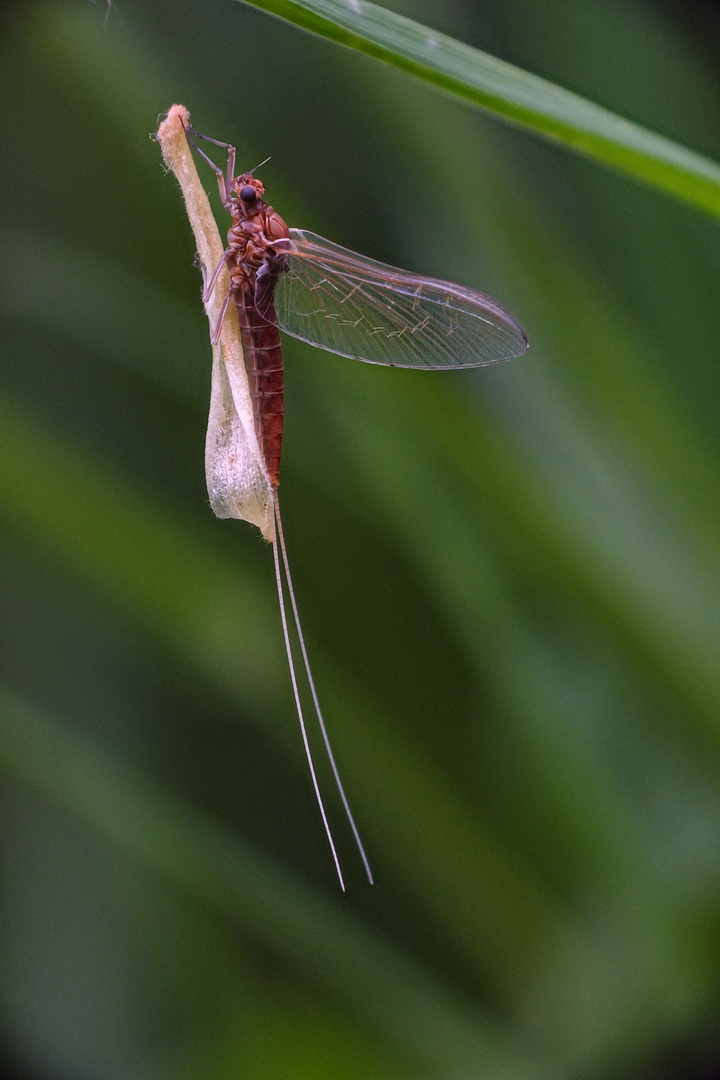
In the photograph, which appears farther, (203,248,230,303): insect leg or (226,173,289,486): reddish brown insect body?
(226,173,289,486): reddish brown insect body

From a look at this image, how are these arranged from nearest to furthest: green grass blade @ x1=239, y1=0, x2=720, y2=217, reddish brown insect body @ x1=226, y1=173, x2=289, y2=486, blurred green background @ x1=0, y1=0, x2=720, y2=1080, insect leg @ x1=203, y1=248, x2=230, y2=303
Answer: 1. green grass blade @ x1=239, y1=0, x2=720, y2=217
2. insect leg @ x1=203, y1=248, x2=230, y2=303
3. reddish brown insect body @ x1=226, y1=173, x2=289, y2=486
4. blurred green background @ x1=0, y1=0, x2=720, y2=1080

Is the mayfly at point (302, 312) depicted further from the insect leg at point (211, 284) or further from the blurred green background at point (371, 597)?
the blurred green background at point (371, 597)

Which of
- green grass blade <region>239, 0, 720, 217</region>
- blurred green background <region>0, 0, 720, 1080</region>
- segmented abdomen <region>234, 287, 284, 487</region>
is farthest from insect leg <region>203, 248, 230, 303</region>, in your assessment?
blurred green background <region>0, 0, 720, 1080</region>

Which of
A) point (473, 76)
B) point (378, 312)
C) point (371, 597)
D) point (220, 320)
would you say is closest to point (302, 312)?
point (378, 312)

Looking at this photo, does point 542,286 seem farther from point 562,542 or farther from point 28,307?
point 28,307

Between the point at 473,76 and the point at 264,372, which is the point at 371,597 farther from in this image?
the point at 473,76

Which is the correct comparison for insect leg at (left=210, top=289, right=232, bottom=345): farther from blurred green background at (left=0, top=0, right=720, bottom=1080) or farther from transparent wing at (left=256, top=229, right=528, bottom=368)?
blurred green background at (left=0, top=0, right=720, bottom=1080)

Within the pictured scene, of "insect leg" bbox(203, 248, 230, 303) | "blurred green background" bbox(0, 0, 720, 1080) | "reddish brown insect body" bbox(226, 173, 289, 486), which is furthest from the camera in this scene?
"blurred green background" bbox(0, 0, 720, 1080)
